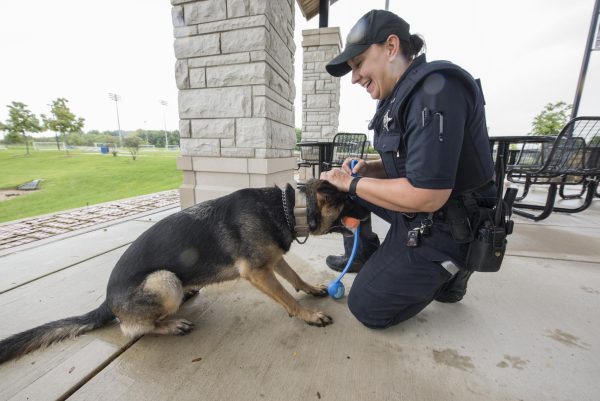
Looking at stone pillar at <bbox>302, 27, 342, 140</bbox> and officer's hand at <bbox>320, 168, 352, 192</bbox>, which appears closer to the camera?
officer's hand at <bbox>320, 168, 352, 192</bbox>

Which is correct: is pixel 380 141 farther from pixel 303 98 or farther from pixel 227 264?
pixel 303 98

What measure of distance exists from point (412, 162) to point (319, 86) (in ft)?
21.6

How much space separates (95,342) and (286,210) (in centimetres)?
137

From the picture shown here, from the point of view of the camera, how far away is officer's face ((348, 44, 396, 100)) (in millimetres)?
1381

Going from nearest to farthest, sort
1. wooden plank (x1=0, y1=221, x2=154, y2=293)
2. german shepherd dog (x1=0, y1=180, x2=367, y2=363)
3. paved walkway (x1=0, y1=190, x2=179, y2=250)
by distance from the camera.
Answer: german shepherd dog (x1=0, y1=180, x2=367, y2=363) → wooden plank (x1=0, y1=221, x2=154, y2=293) → paved walkway (x1=0, y1=190, x2=179, y2=250)

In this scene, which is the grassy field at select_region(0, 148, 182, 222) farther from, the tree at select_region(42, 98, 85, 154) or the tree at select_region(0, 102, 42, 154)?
the tree at select_region(42, 98, 85, 154)

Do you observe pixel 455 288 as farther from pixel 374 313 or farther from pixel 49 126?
pixel 49 126

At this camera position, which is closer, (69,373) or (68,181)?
(69,373)

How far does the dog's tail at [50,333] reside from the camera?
1223 millimetres

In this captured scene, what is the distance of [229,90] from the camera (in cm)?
301

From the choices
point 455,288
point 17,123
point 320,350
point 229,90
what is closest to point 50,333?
point 320,350

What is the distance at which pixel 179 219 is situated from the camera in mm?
1540

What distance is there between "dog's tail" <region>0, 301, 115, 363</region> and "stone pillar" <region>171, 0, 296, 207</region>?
199 cm

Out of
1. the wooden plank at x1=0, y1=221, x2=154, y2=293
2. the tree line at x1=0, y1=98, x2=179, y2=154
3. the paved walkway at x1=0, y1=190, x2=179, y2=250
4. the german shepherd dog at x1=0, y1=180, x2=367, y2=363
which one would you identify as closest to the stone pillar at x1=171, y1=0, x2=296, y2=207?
the wooden plank at x1=0, y1=221, x2=154, y2=293
